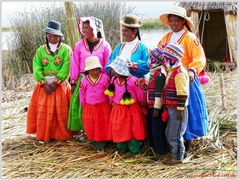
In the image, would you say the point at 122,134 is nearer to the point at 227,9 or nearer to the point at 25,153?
the point at 25,153

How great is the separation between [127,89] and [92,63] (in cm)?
49

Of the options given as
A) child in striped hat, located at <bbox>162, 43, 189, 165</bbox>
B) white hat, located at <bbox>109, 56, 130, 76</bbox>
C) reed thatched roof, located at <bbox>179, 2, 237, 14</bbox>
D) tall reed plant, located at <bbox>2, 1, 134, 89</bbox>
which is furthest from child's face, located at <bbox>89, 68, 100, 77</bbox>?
reed thatched roof, located at <bbox>179, 2, 237, 14</bbox>

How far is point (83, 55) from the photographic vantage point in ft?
15.7

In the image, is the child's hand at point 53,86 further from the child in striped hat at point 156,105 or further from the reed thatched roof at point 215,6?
the reed thatched roof at point 215,6

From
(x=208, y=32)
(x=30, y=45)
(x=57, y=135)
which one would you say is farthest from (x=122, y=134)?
(x=208, y=32)

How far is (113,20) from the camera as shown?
11.0 m

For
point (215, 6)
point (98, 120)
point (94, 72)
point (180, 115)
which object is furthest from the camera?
point (215, 6)

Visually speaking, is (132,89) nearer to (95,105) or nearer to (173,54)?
(95,105)

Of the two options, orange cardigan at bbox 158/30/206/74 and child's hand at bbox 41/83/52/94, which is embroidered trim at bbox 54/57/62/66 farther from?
orange cardigan at bbox 158/30/206/74

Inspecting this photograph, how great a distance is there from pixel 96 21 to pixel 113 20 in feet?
21.0

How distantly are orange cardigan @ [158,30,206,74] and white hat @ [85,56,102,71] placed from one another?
922mm

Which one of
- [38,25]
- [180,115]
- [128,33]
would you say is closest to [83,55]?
[128,33]

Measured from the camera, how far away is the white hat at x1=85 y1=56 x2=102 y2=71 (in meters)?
4.52

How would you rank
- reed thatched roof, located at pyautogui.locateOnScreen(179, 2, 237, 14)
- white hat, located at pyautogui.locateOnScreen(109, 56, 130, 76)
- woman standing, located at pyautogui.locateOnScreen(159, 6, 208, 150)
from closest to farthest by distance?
woman standing, located at pyautogui.locateOnScreen(159, 6, 208, 150) → white hat, located at pyautogui.locateOnScreen(109, 56, 130, 76) → reed thatched roof, located at pyautogui.locateOnScreen(179, 2, 237, 14)
